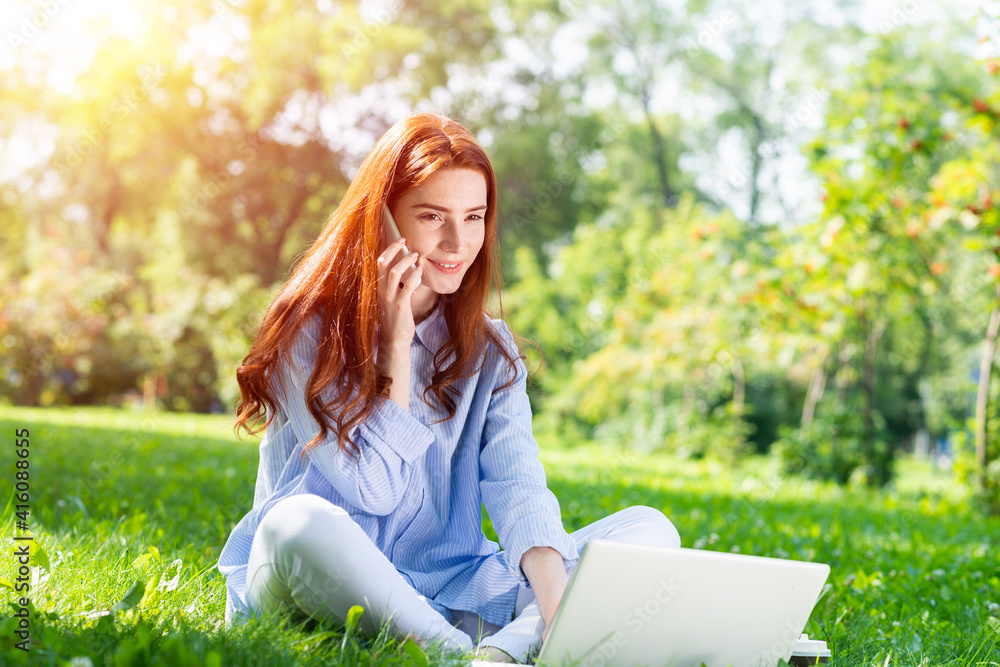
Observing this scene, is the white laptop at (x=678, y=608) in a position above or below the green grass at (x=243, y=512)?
above

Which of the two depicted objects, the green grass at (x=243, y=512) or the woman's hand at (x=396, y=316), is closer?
the green grass at (x=243, y=512)

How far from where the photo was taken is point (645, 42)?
18516 millimetres

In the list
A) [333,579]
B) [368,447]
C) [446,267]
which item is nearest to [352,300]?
[446,267]

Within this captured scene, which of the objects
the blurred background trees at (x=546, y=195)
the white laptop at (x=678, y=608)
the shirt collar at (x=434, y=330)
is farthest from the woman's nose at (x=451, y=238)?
the blurred background trees at (x=546, y=195)

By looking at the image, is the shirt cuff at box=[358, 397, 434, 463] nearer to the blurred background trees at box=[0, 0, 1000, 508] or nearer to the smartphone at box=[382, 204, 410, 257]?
the smartphone at box=[382, 204, 410, 257]

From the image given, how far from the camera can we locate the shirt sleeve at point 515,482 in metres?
1.85

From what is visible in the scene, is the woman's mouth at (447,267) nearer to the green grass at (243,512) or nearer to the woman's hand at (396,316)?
the woman's hand at (396,316)

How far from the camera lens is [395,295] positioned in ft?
6.21

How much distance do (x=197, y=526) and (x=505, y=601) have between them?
161 centimetres

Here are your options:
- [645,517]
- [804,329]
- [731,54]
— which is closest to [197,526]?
[645,517]

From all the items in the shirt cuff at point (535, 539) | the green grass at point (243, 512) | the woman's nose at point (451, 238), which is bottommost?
the green grass at point (243, 512)

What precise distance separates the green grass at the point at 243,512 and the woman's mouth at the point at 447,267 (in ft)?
2.24

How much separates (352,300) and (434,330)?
0.31m

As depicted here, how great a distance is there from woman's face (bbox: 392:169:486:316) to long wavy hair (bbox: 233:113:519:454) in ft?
0.09
